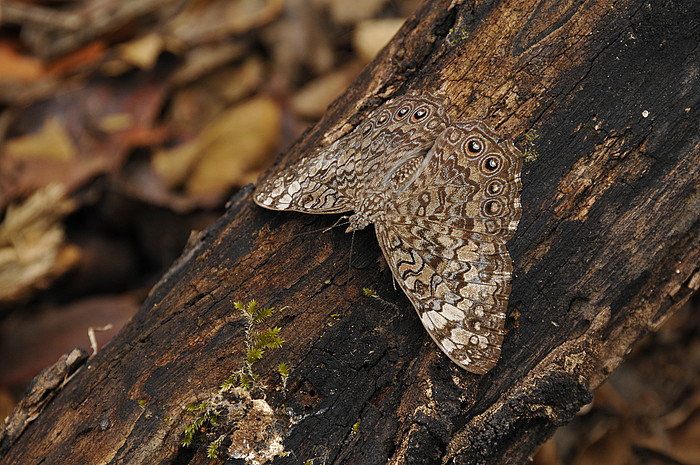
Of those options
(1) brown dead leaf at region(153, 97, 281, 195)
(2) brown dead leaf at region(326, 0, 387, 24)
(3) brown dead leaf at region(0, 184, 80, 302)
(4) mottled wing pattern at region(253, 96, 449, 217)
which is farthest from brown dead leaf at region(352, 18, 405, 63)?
(3) brown dead leaf at region(0, 184, 80, 302)

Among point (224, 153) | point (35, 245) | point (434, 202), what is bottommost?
point (35, 245)

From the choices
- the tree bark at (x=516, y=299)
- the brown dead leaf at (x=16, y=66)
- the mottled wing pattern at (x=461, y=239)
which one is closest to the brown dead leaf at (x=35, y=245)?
the brown dead leaf at (x=16, y=66)

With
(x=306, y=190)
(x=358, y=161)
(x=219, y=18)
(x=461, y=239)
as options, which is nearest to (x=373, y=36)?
(x=219, y=18)

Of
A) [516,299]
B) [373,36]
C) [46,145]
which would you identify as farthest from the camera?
[373,36]

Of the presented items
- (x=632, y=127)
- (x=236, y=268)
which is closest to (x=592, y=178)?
(x=632, y=127)

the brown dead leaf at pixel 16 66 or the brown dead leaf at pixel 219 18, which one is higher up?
the brown dead leaf at pixel 219 18

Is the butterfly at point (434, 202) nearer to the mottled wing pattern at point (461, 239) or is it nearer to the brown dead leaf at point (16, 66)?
the mottled wing pattern at point (461, 239)

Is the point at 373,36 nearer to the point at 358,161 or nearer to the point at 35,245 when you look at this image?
the point at 358,161
